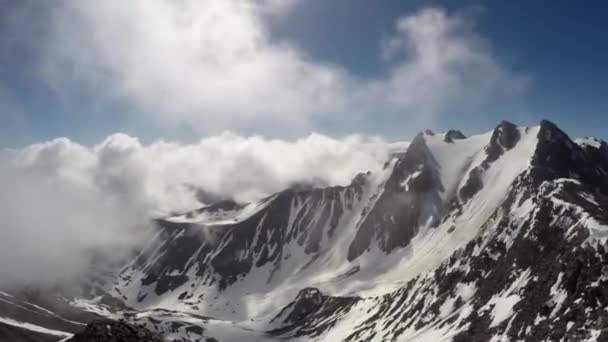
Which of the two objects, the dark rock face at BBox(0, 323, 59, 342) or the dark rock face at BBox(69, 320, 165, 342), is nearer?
the dark rock face at BBox(69, 320, 165, 342)

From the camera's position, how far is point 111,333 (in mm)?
44844

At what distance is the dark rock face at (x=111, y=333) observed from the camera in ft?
144

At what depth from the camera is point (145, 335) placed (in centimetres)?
4684

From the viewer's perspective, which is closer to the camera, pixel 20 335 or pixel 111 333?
pixel 111 333

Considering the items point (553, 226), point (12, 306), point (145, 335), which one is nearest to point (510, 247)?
point (553, 226)

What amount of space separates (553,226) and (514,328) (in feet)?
129

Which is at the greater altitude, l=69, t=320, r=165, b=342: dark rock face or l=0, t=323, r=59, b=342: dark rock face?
l=0, t=323, r=59, b=342: dark rock face

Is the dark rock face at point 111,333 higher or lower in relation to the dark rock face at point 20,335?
lower

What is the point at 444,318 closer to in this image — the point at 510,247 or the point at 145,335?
the point at 510,247

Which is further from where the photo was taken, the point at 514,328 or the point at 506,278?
the point at 506,278

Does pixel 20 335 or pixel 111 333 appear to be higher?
pixel 20 335

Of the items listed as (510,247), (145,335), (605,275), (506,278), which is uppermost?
(510,247)

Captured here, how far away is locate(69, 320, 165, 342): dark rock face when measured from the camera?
44.0 metres

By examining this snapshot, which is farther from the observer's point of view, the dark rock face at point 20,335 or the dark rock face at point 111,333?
the dark rock face at point 20,335
